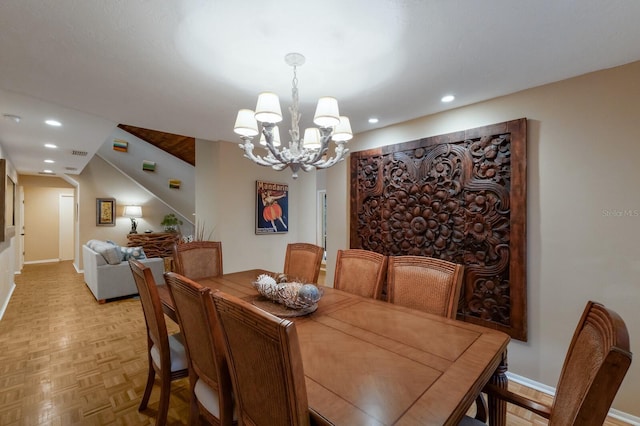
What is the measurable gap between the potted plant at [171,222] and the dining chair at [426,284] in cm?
711

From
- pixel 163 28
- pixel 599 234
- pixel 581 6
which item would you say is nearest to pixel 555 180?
pixel 599 234

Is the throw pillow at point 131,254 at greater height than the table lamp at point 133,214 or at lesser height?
lesser

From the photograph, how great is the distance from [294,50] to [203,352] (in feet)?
5.71

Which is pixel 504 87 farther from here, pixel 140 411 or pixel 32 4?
pixel 140 411

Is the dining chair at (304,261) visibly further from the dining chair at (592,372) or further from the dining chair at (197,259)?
the dining chair at (592,372)

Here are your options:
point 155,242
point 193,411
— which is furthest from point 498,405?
point 155,242

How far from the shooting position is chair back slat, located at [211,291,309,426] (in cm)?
78

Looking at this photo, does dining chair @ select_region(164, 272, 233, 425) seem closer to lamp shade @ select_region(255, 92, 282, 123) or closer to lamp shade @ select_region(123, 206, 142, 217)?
lamp shade @ select_region(255, 92, 282, 123)

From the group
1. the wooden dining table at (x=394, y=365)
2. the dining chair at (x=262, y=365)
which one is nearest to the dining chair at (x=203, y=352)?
the dining chair at (x=262, y=365)

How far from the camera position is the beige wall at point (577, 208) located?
1.88 metres

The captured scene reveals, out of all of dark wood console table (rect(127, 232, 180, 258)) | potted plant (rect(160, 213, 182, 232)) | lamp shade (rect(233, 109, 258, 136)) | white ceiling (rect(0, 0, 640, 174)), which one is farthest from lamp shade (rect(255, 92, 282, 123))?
potted plant (rect(160, 213, 182, 232))

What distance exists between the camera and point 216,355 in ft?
3.77

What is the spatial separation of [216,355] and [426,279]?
52.8 inches

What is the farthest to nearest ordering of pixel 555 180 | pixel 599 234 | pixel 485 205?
pixel 485 205 < pixel 555 180 < pixel 599 234
